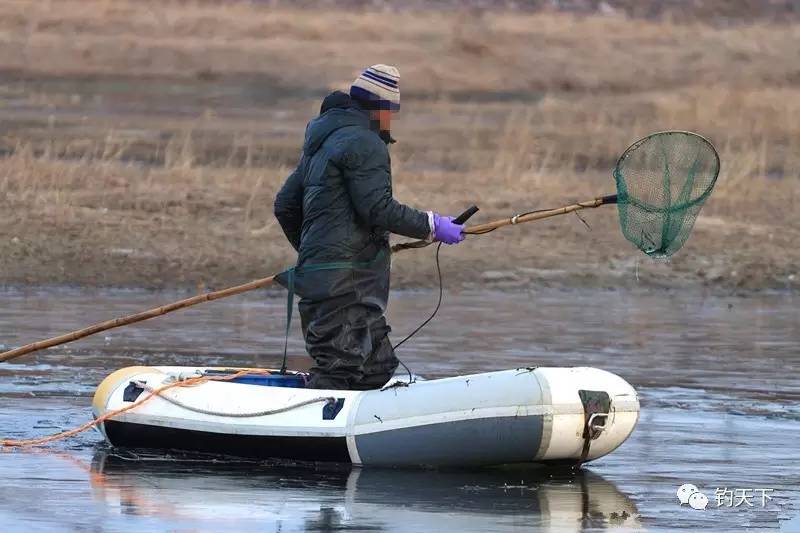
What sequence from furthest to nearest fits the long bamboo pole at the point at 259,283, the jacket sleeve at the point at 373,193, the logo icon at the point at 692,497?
the long bamboo pole at the point at 259,283
the jacket sleeve at the point at 373,193
the logo icon at the point at 692,497

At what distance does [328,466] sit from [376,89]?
189cm

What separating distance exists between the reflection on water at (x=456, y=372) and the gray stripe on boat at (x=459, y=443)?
0.09 m

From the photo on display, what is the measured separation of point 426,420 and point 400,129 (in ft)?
63.4

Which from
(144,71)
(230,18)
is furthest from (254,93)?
(230,18)

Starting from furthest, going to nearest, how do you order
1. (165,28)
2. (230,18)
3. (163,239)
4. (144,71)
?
1. (230,18)
2. (165,28)
3. (144,71)
4. (163,239)

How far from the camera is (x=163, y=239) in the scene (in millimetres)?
19328

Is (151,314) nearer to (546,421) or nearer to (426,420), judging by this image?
(426,420)

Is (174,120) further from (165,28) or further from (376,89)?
(376,89)

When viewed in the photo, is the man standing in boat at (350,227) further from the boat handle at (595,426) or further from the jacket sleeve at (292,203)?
the boat handle at (595,426)

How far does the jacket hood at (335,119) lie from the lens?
34.7 feet

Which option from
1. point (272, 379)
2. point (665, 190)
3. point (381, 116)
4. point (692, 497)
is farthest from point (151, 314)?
point (692, 497)

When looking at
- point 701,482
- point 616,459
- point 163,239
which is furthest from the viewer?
point 163,239

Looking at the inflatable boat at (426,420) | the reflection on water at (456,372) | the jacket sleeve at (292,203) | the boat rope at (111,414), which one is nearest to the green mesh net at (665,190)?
the inflatable boat at (426,420)

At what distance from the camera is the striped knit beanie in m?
10.6
